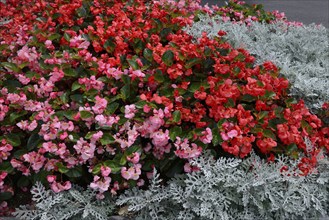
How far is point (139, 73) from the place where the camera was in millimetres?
2787

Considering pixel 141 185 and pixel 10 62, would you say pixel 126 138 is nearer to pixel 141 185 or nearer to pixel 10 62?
pixel 141 185

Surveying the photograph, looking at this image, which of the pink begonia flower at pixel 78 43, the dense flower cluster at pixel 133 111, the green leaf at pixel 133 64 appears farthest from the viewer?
the pink begonia flower at pixel 78 43

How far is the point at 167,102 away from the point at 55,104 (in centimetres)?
62

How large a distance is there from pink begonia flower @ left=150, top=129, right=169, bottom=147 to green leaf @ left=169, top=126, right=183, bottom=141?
0.10 ft

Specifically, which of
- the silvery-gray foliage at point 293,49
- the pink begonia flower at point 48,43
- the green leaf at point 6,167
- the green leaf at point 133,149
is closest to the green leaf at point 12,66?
the pink begonia flower at point 48,43

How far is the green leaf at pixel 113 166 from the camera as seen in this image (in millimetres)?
2480

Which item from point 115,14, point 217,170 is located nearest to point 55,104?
point 217,170

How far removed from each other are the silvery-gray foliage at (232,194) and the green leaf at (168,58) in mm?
601

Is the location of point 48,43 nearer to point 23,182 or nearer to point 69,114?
point 69,114

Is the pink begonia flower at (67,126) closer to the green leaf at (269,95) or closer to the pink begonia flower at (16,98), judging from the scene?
the pink begonia flower at (16,98)

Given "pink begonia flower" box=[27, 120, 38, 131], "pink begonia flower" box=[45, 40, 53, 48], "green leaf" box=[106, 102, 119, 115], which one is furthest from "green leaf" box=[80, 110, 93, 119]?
"pink begonia flower" box=[45, 40, 53, 48]

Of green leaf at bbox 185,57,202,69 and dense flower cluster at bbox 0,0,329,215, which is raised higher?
green leaf at bbox 185,57,202,69

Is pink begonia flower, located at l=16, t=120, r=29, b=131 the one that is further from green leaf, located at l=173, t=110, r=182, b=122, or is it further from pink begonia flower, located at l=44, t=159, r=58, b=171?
green leaf, located at l=173, t=110, r=182, b=122

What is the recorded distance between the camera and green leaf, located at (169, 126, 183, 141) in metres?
2.55
